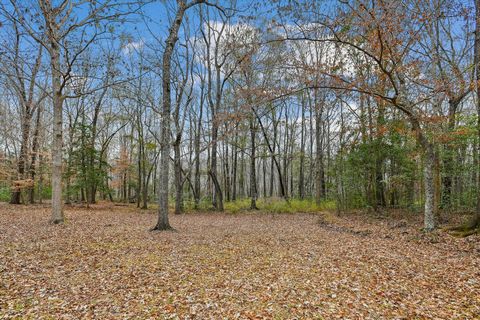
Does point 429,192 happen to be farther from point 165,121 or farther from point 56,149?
point 56,149

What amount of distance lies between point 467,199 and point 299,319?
13588 mm

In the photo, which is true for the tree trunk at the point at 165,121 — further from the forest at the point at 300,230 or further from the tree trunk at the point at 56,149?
the tree trunk at the point at 56,149

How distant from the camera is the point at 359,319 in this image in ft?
11.5

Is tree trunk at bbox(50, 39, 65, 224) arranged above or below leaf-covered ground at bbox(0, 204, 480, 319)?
above

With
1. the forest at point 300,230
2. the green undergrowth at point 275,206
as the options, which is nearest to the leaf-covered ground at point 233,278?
the forest at point 300,230

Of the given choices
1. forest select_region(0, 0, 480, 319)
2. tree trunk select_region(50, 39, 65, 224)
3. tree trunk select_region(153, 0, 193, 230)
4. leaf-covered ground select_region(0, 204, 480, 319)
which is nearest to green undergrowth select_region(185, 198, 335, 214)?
forest select_region(0, 0, 480, 319)

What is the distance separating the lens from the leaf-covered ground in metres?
3.74

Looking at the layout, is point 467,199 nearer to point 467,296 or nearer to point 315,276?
point 467,296

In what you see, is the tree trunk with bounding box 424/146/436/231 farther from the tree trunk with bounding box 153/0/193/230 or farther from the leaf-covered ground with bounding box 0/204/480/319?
the tree trunk with bounding box 153/0/193/230

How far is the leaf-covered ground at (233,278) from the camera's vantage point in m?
3.74

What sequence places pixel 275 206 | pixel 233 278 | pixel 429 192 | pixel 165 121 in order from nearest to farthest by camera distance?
pixel 233 278, pixel 429 192, pixel 165 121, pixel 275 206

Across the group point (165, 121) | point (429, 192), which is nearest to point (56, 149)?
point (165, 121)

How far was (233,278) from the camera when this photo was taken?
16.1 feet

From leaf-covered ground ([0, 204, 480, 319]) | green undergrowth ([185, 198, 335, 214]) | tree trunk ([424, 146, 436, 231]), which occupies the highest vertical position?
tree trunk ([424, 146, 436, 231])
